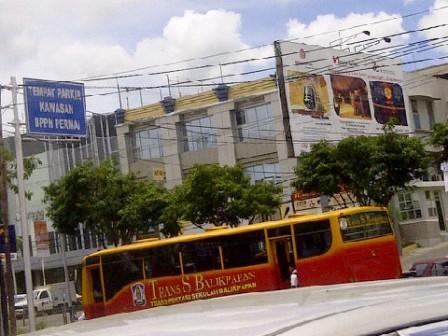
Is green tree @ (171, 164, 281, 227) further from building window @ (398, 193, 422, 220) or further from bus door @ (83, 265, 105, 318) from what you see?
building window @ (398, 193, 422, 220)

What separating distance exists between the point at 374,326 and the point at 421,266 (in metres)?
19.9

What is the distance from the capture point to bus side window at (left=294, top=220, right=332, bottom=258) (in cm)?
2327

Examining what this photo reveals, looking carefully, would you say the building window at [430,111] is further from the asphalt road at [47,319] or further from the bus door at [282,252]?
the bus door at [282,252]

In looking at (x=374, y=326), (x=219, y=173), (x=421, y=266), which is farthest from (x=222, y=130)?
(x=374, y=326)

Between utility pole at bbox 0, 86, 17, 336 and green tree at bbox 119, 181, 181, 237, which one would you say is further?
green tree at bbox 119, 181, 181, 237

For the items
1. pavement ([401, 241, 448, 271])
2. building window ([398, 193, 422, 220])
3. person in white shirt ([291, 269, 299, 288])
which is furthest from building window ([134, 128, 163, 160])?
person in white shirt ([291, 269, 299, 288])

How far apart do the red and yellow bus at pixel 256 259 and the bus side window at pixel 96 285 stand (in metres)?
0.15

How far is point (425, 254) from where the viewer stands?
1630 inches

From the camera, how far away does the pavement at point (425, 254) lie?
39.9 meters

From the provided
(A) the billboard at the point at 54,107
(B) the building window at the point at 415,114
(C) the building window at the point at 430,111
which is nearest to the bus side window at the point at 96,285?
(A) the billboard at the point at 54,107

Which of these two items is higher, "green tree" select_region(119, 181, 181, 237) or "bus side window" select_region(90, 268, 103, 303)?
Result: "green tree" select_region(119, 181, 181, 237)

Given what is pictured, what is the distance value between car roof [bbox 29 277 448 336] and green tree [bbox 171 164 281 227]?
30.7 metres

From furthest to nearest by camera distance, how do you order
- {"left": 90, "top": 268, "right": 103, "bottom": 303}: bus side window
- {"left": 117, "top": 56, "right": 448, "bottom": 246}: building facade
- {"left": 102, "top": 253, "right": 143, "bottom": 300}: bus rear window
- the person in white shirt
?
1. {"left": 117, "top": 56, "right": 448, "bottom": 246}: building facade
2. {"left": 90, "top": 268, "right": 103, "bottom": 303}: bus side window
3. {"left": 102, "top": 253, "right": 143, "bottom": 300}: bus rear window
4. the person in white shirt

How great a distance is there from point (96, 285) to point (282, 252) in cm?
590
